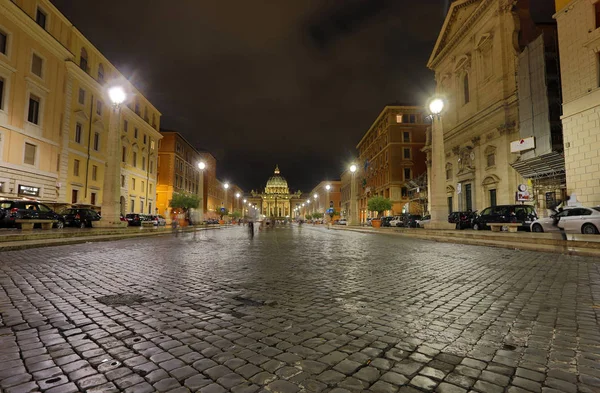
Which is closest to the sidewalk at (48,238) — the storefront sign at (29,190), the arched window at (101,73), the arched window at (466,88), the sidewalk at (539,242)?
the storefront sign at (29,190)

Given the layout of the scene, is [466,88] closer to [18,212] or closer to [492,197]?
[492,197]

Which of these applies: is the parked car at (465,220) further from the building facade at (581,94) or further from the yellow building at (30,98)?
the yellow building at (30,98)

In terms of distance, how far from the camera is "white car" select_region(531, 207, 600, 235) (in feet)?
46.1

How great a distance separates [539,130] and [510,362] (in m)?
27.8

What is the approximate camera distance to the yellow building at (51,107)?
74.7 ft

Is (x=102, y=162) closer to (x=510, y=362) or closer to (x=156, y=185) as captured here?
(x=156, y=185)

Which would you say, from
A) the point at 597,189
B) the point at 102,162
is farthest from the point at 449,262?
the point at 102,162

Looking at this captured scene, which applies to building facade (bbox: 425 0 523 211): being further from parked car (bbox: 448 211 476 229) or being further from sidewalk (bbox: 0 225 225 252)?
sidewalk (bbox: 0 225 225 252)

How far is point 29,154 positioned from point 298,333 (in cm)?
3015

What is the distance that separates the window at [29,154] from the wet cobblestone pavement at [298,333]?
2400 centimetres

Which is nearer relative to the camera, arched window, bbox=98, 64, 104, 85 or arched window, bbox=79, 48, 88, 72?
arched window, bbox=79, 48, 88, 72

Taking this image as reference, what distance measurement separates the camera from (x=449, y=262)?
8.21m

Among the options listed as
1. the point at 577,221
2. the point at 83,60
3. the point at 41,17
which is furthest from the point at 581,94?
the point at 83,60

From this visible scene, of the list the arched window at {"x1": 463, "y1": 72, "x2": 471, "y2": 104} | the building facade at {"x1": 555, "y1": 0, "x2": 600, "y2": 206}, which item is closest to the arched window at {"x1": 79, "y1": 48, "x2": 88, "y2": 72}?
the building facade at {"x1": 555, "y1": 0, "x2": 600, "y2": 206}
